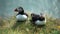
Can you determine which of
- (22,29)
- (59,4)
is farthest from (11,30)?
(59,4)

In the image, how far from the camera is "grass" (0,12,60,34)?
2.32 metres

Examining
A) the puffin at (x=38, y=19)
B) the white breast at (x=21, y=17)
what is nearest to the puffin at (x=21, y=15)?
the white breast at (x=21, y=17)

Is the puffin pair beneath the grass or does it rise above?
above

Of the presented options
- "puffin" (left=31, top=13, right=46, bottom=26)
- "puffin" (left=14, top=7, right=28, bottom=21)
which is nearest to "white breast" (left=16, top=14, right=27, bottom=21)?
"puffin" (left=14, top=7, right=28, bottom=21)

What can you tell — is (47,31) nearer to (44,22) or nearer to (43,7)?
(44,22)

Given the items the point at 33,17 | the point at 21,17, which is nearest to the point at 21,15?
the point at 21,17

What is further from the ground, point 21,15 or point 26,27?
point 21,15

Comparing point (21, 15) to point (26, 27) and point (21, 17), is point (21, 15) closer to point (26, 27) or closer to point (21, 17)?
point (21, 17)

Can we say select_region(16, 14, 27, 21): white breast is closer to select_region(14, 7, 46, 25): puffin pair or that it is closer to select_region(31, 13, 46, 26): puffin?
select_region(14, 7, 46, 25): puffin pair

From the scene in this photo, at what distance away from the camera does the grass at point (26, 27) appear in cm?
232

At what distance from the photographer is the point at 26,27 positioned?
2443 millimetres

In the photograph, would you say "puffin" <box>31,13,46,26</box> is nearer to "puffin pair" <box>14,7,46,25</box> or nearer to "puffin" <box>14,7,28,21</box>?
"puffin pair" <box>14,7,46,25</box>

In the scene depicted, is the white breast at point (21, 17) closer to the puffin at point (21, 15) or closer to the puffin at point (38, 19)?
the puffin at point (21, 15)

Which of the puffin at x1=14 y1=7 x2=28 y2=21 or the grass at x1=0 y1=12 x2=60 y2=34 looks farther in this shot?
the puffin at x1=14 y1=7 x2=28 y2=21
